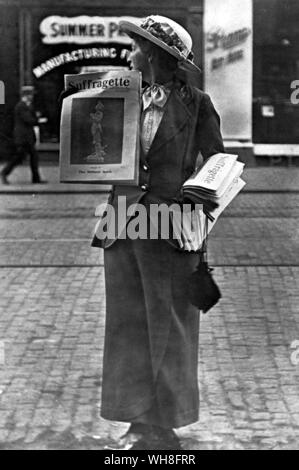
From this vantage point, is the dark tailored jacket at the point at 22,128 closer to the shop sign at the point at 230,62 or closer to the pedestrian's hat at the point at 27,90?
the shop sign at the point at 230,62

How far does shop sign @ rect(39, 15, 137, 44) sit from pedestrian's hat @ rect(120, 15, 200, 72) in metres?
12.0

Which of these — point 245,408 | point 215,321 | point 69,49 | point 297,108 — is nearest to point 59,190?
point 69,49

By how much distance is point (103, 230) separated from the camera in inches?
155

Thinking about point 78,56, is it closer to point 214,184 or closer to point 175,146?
point 175,146

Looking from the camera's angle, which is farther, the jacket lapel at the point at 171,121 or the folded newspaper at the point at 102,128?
the jacket lapel at the point at 171,121

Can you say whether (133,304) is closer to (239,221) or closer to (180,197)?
(180,197)

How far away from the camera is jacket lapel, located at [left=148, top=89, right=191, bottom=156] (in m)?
3.84

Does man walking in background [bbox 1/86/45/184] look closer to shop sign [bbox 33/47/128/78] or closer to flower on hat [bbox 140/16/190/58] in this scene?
shop sign [bbox 33/47/128/78]

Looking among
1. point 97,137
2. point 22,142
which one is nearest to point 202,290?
point 97,137

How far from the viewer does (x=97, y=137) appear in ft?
12.4

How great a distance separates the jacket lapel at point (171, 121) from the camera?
3842mm

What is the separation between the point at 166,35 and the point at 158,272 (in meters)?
0.94

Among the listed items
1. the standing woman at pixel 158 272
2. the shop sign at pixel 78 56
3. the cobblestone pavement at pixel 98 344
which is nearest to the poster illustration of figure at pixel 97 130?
the standing woman at pixel 158 272

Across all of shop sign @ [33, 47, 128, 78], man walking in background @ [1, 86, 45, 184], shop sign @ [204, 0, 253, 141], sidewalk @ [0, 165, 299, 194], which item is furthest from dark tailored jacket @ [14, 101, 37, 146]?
shop sign @ [204, 0, 253, 141]
